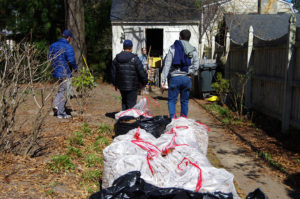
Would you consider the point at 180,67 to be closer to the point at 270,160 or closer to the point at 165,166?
the point at 270,160

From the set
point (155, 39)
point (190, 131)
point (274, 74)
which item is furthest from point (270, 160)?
point (155, 39)

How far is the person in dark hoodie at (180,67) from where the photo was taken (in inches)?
254

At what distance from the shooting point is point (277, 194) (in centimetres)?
419

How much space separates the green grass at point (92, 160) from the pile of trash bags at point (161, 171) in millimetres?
1068

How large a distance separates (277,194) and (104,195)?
98.4 inches

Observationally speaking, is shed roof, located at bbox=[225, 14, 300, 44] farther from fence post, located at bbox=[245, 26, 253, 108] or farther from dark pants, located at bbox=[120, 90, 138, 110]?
dark pants, located at bbox=[120, 90, 138, 110]

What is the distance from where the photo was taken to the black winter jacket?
666 cm

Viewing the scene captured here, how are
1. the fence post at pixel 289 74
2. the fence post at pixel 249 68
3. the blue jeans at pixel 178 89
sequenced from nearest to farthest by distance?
1. the blue jeans at pixel 178 89
2. the fence post at pixel 289 74
3. the fence post at pixel 249 68

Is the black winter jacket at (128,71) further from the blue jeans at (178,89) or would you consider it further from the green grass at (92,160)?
the green grass at (92,160)

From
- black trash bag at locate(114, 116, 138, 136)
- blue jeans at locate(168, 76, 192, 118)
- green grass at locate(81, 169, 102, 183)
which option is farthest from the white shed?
green grass at locate(81, 169, 102, 183)

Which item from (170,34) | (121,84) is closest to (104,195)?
(121,84)

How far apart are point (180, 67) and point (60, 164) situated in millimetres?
3152

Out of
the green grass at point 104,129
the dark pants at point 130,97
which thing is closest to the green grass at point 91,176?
the green grass at point 104,129

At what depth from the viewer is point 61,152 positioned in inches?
201
